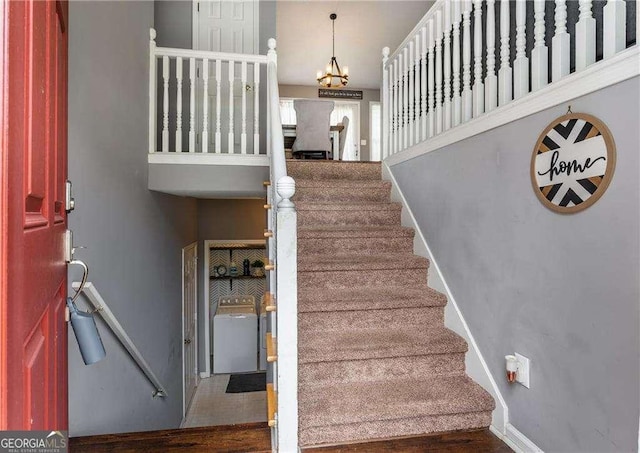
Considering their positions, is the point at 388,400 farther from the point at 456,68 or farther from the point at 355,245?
the point at 456,68

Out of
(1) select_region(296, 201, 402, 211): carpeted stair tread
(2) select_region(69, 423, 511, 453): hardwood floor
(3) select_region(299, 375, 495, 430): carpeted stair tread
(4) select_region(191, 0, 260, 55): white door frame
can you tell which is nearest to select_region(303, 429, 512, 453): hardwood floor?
(2) select_region(69, 423, 511, 453): hardwood floor

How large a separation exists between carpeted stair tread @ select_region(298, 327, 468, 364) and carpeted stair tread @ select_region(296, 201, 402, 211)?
3.72ft

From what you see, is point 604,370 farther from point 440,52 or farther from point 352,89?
point 352,89

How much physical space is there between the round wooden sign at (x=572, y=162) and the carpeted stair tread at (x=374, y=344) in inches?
38.3

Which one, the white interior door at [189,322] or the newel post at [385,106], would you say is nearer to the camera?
the newel post at [385,106]

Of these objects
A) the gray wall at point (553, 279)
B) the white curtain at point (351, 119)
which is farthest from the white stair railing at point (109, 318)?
the white curtain at point (351, 119)

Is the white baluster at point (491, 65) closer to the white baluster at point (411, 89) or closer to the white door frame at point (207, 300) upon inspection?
the white baluster at point (411, 89)

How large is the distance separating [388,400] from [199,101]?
12.1 feet

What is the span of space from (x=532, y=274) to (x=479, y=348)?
58 cm

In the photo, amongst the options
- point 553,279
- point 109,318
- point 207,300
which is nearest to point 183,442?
point 109,318

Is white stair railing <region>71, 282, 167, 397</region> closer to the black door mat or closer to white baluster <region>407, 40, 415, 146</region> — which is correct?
white baluster <region>407, 40, 415, 146</region>

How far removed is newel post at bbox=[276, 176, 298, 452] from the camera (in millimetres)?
1532

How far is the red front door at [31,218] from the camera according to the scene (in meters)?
0.56

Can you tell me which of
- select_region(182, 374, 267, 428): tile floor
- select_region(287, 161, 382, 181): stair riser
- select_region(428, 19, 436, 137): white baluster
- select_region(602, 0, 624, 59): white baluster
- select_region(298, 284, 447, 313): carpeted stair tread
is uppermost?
select_region(428, 19, 436, 137): white baluster
